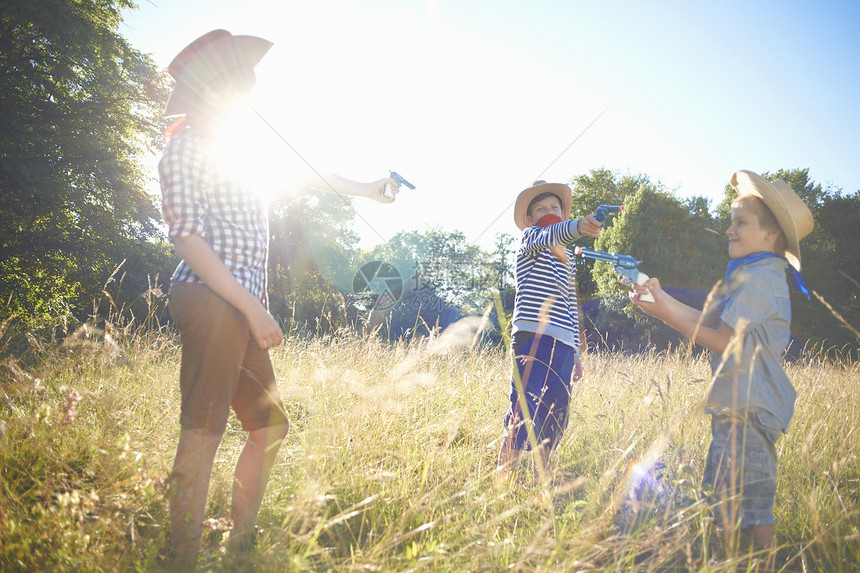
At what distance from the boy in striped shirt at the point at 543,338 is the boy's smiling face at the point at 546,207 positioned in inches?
5.5

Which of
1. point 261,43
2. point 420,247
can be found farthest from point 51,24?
point 420,247

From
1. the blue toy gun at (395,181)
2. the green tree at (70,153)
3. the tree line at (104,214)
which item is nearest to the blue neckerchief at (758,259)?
the blue toy gun at (395,181)

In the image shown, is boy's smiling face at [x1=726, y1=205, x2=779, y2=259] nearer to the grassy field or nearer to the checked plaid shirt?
the grassy field

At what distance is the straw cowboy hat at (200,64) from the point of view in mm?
1636

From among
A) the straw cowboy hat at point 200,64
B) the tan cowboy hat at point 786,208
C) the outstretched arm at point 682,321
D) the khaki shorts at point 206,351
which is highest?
the tan cowboy hat at point 786,208

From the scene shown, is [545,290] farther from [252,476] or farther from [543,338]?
[252,476]

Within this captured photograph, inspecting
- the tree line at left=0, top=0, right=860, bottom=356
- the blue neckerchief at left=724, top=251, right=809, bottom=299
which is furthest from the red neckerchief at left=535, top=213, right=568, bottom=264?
the tree line at left=0, top=0, right=860, bottom=356

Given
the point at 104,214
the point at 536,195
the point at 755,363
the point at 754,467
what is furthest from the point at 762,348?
the point at 104,214

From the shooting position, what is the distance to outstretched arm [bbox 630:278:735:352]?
1917 millimetres

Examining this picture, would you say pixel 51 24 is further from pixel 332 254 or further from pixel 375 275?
pixel 375 275

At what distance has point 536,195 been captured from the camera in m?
3.12

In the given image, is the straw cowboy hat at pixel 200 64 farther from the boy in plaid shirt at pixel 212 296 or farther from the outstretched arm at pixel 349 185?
the outstretched arm at pixel 349 185

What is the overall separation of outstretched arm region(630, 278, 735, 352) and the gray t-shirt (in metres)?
0.07

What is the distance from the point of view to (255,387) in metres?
1.76
